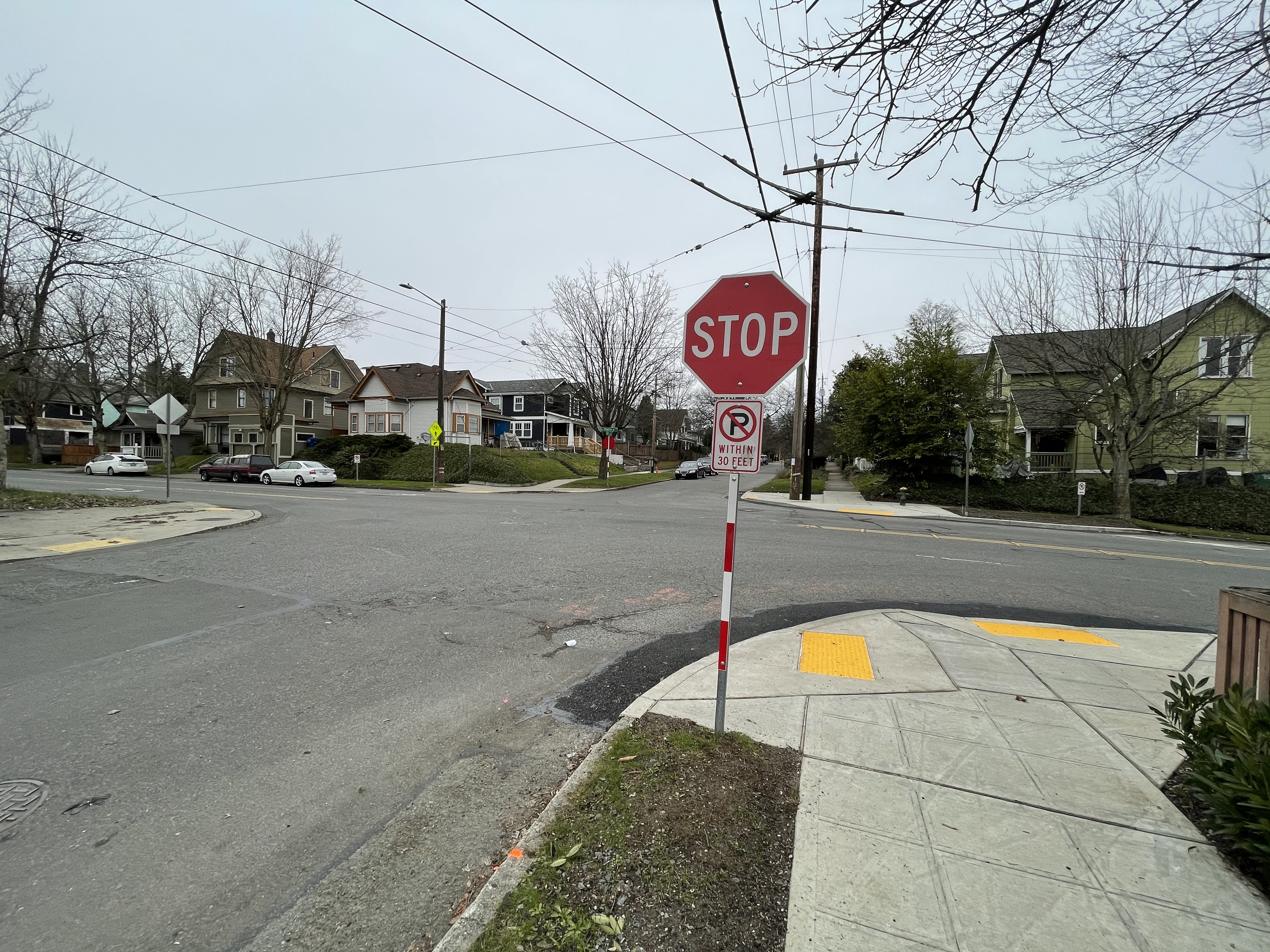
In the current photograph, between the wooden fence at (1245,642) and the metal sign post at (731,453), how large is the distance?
8.69ft

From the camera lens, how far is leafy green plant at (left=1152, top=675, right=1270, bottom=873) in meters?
2.22

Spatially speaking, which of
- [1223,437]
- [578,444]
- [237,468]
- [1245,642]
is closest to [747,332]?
[1245,642]

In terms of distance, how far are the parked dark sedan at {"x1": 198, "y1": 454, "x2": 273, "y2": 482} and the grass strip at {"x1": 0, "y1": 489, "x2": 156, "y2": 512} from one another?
46.2 ft

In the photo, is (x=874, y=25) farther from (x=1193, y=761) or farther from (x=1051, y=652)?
(x=1051, y=652)

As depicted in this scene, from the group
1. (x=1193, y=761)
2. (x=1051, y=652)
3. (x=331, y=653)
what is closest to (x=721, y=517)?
(x=1051, y=652)

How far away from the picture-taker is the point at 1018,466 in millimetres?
27375

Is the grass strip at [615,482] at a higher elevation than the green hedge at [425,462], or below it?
below

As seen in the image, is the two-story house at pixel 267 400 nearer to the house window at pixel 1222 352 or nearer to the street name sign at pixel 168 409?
the street name sign at pixel 168 409

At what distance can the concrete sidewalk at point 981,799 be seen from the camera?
6.89 ft

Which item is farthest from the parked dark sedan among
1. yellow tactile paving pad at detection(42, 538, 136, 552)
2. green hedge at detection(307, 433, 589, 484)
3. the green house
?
the green house

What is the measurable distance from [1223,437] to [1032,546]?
18525 mm

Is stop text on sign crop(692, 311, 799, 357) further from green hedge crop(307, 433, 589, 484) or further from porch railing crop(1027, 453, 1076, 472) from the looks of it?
porch railing crop(1027, 453, 1076, 472)

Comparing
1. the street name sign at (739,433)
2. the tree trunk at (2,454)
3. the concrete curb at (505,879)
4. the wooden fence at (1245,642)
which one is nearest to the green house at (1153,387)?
the wooden fence at (1245,642)

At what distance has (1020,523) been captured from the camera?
17656 millimetres
